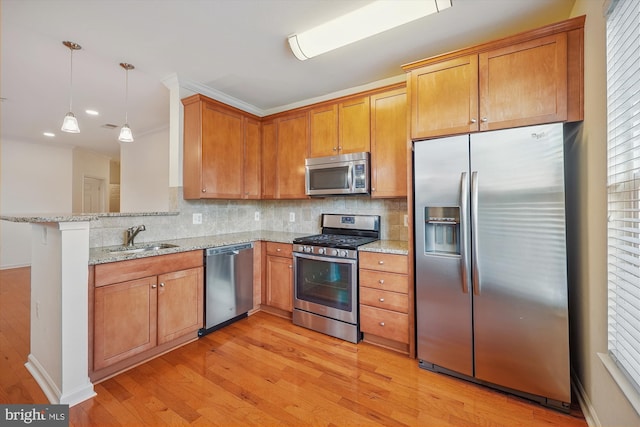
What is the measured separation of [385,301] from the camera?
2.30m

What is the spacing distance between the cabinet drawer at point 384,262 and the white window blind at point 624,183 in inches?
46.2

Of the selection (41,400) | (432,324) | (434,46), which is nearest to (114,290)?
(41,400)

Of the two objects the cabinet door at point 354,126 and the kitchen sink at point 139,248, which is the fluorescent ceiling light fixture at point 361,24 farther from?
the kitchen sink at point 139,248

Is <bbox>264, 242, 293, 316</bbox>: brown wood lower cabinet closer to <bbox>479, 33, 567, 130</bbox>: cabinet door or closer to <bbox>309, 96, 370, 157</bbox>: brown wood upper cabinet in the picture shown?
<bbox>309, 96, 370, 157</bbox>: brown wood upper cabinet

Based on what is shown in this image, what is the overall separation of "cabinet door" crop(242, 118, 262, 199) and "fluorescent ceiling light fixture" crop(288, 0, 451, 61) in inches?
53.1

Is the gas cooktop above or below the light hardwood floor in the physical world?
above

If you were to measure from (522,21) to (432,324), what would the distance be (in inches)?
91.1

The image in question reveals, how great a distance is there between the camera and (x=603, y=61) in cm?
137

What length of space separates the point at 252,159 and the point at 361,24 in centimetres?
198

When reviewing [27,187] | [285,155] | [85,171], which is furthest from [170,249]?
[85,171]

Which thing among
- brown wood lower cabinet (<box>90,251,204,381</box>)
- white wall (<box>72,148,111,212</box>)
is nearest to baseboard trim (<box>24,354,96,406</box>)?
brown wood lower cabinet (<box>90,251,204,381</box>)

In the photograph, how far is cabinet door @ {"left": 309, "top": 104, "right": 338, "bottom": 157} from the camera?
289 cm

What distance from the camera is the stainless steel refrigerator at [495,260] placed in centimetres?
163

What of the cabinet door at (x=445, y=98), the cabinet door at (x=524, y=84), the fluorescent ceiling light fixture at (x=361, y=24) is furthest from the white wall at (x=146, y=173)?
the cabinet door at (x=524, y=84)
